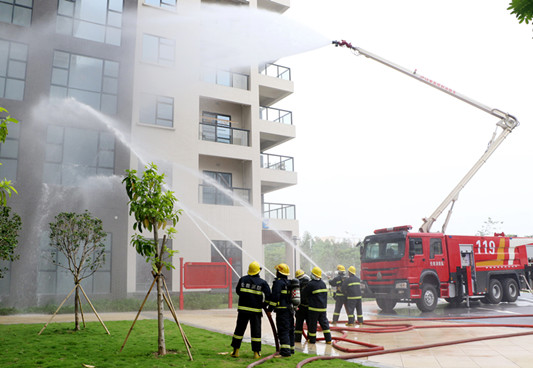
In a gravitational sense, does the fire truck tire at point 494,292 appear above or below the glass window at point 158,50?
below

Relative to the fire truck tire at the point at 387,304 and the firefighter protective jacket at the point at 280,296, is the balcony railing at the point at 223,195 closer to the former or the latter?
the fire truck tire at the point at 387,304

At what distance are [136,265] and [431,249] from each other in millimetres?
12885

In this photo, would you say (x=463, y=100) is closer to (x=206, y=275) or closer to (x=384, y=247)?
(x=384, y=247)

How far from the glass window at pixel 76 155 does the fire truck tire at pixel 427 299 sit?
13900mm

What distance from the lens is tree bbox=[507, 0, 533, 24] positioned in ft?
7.78

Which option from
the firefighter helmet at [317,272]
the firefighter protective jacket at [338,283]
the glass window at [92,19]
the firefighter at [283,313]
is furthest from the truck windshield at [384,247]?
the glass window at [92,19]

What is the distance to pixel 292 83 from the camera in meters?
27.3

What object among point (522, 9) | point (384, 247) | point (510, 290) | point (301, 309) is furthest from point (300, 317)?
point (510, 290)

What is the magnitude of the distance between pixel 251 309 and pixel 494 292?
14.5 meters

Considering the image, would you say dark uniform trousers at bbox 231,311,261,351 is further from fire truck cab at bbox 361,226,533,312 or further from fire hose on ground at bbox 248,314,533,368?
fire truck cab at bbox 361,226,533,312

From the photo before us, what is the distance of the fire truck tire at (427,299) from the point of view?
51.1ft

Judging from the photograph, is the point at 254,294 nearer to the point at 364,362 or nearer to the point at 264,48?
the point at 364,362

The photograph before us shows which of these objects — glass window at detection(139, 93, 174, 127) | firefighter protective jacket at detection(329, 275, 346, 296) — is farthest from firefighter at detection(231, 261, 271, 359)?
glass window at detection(139, 93, 174, 127)

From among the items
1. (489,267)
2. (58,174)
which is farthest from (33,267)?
(489,267)
